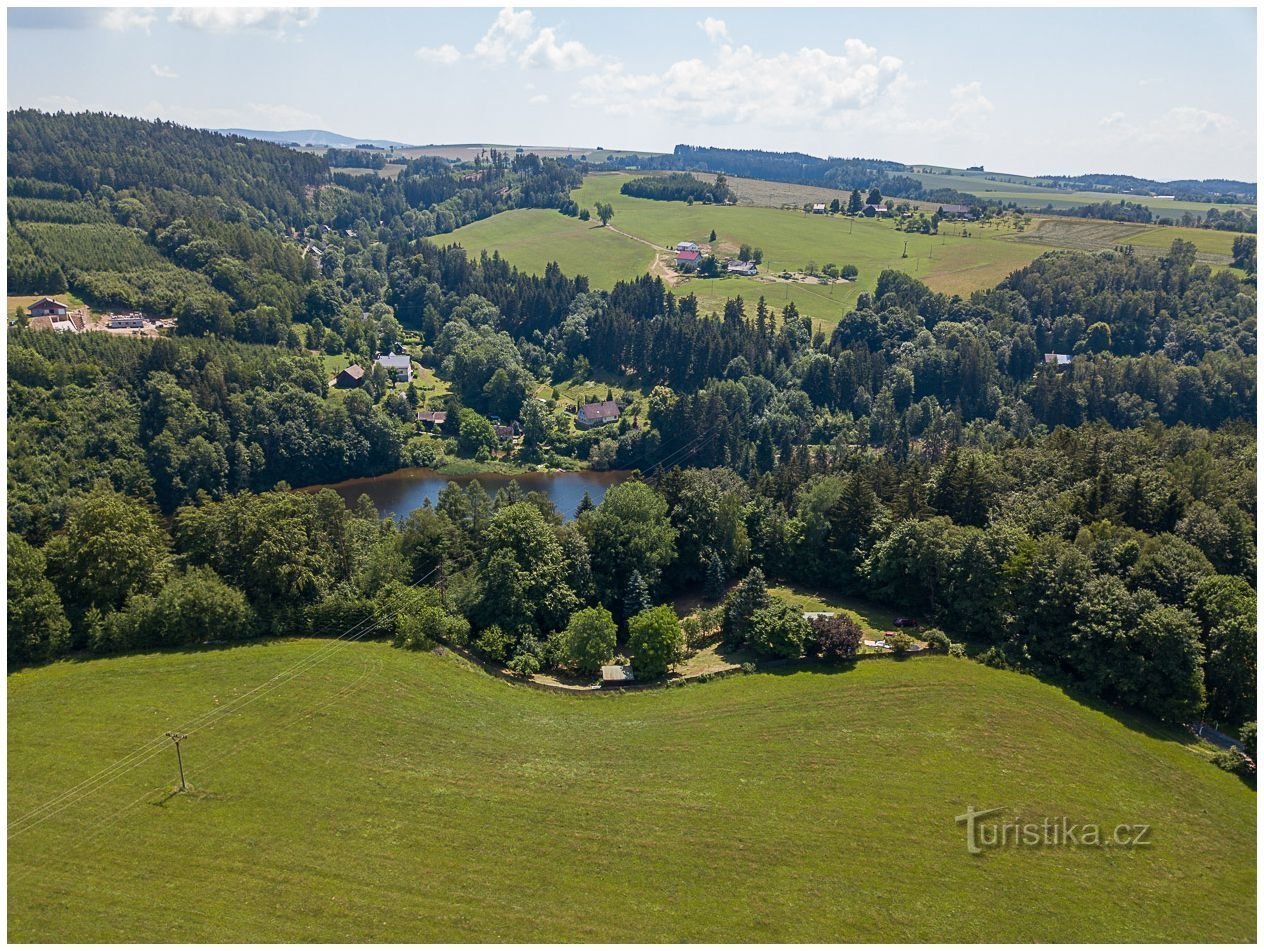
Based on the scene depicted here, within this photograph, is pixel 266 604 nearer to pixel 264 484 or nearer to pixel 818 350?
pixel 264 484

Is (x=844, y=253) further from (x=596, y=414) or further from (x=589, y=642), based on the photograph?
(x=589, y=642)

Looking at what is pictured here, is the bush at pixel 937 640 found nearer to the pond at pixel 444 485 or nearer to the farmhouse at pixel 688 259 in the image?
the pond at pixel 444 485

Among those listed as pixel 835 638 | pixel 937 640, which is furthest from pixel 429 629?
pixel 937 640

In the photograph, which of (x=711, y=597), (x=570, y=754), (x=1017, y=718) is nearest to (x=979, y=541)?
(x=1017, y=718)

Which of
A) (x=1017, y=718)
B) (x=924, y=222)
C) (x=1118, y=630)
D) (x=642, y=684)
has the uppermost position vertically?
(x=924, y=222)

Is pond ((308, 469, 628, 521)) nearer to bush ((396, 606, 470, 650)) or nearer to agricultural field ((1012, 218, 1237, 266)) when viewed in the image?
bush ((396, 606, 470, 650))
